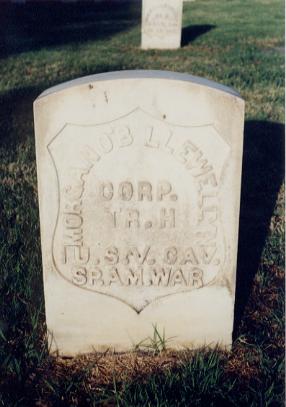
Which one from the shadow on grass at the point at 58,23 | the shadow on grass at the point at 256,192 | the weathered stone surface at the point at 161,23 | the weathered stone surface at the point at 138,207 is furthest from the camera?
the shadow on grass at the point at 58,23

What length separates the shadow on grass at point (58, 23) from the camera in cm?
1161

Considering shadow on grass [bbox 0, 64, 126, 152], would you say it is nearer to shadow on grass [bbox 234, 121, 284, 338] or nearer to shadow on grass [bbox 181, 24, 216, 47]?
shadow on grass [bbox 234, 121, 284, 338]

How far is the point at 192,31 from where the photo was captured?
40.7 feet

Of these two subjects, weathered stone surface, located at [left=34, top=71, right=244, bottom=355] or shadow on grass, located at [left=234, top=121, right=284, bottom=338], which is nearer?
weathered stone surface, located at [left=34, top=71, right=244, bottom=355]

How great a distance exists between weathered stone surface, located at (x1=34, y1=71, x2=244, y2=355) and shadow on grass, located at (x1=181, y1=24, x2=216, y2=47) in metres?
9.04

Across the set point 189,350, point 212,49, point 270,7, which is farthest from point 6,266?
point 270,7

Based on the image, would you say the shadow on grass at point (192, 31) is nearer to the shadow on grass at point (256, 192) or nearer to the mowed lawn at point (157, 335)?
the mowed lawn at point (157, 335)

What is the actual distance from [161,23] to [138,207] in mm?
8652

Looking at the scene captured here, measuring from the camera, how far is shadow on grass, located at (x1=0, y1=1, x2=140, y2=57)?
38.1ft

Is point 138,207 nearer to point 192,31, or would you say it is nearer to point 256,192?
point 256,192

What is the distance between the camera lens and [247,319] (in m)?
2.68

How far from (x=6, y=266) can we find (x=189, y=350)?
113 centimetres

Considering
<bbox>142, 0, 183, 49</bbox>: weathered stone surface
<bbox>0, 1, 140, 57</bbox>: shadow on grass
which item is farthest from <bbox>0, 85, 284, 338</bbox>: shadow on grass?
<bbox>0, 1, 140, 57</bbox>: shadow on grass

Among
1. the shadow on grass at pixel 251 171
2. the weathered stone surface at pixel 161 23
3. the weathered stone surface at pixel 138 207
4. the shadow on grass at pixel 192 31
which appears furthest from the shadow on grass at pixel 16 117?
the shadow on grass at pixel 192 31
